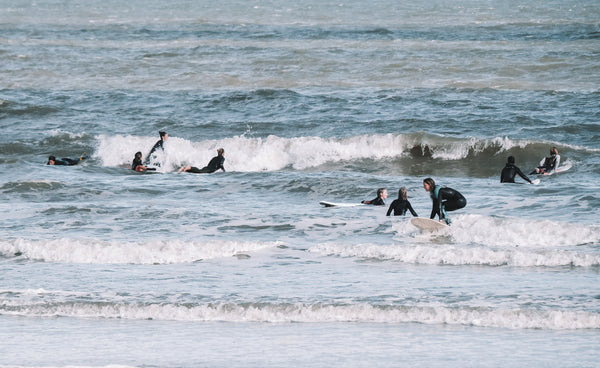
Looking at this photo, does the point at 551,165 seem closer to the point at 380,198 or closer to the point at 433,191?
the point at 380,198

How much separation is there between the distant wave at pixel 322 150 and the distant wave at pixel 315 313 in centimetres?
1704

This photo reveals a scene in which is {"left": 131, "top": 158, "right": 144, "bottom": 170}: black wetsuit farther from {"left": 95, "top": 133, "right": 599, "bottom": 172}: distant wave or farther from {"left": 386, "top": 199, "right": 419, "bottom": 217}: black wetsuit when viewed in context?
{"left": 386, "top": 199, "right": 419, "bottom": 217}: black wetsuit

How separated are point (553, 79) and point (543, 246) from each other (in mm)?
26616

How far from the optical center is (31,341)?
1070 centimetres

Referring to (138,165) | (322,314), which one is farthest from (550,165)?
(322,314)

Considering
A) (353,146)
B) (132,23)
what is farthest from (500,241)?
(132,23)

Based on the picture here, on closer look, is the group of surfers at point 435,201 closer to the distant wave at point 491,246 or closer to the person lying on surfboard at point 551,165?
the distant wave at point 491,246

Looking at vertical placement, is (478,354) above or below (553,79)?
below

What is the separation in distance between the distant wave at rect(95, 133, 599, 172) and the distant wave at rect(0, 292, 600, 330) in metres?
17.0

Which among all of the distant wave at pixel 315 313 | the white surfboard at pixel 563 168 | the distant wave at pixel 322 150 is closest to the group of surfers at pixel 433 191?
the white surfboard at pixel 563 168

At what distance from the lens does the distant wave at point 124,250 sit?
15.3 m

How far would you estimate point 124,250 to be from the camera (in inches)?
615

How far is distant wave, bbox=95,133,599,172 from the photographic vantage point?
29.2 metres

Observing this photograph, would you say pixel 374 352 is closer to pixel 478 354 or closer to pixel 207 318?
pixel 478 354
